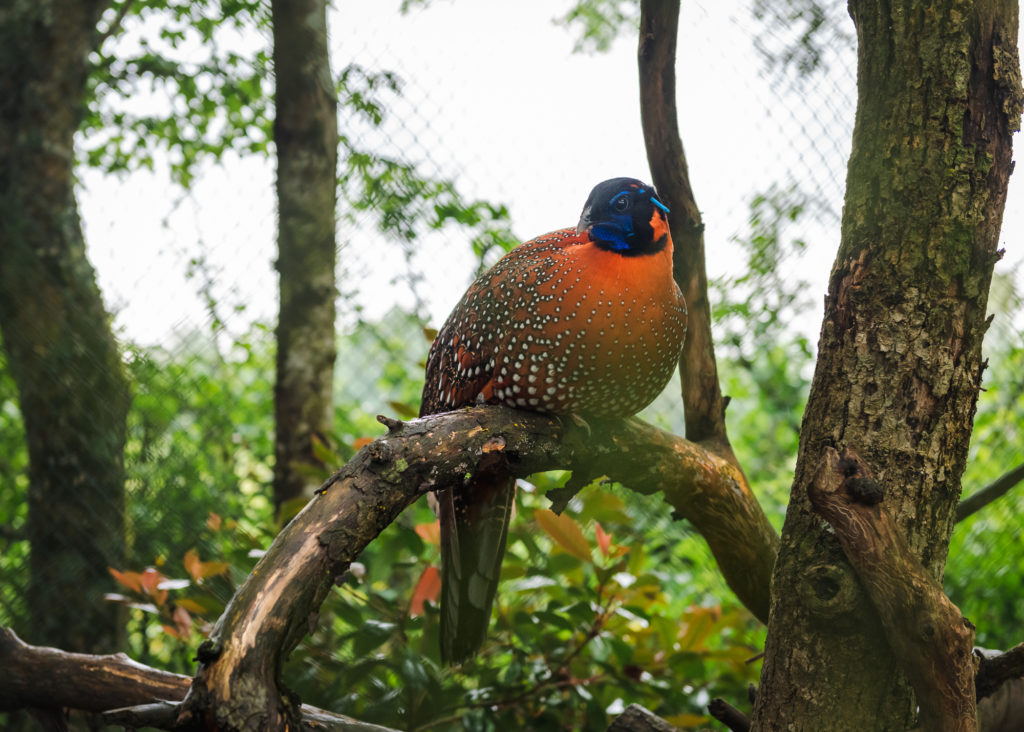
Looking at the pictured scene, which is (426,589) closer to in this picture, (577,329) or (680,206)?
(577,329)

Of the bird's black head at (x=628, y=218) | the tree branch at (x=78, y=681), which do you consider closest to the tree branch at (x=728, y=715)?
the tree branch at (x=78, y=681)

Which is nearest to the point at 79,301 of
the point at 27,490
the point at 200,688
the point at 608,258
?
the point at 27,490

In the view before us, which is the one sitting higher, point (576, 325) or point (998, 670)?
point (576, 325)

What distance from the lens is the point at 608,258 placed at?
160cm

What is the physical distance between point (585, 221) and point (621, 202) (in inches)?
3.5

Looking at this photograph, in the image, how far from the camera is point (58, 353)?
3.33 metres

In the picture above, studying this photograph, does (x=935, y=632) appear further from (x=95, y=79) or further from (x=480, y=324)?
(x=95, y=79)

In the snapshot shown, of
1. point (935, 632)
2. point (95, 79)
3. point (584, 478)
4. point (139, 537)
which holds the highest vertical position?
point (95, 79)

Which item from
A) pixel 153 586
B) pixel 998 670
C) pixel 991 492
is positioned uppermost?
pixel 991 492

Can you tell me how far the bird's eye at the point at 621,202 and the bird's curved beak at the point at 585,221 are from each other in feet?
0.19

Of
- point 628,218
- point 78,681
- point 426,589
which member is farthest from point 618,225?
point 78,681

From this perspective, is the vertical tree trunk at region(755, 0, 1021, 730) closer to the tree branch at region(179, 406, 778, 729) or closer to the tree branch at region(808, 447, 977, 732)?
the tree branch at region(808, 447, 977, 732)

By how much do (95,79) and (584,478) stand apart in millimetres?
3178

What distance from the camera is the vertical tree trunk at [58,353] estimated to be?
3.32 meters
